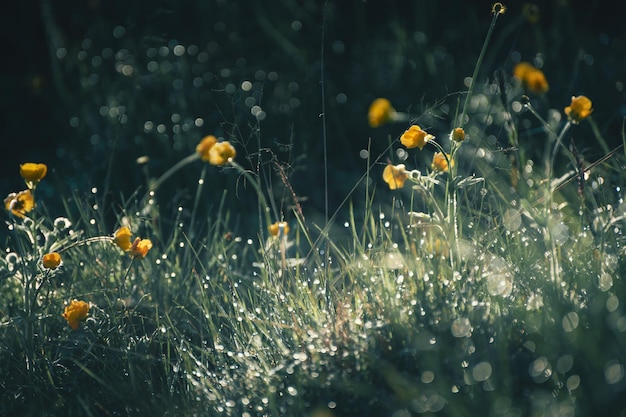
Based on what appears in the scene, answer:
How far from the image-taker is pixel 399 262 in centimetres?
205

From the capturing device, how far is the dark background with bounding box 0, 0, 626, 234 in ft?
11.8

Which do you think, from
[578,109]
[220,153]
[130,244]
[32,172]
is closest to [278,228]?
[220,153]

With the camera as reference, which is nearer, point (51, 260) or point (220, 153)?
point (51, 260)

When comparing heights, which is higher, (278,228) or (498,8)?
(498,8)

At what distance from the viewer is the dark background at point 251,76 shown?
3607 mm

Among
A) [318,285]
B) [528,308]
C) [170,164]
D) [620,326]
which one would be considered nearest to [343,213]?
[170,164]

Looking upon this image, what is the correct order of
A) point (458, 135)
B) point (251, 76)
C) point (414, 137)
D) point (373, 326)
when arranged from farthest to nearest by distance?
point (251, 76) < point (414, 137) < point (458, 135) < point (373, 326)

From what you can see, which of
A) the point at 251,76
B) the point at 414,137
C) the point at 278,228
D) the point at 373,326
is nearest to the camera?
the point at 373,326

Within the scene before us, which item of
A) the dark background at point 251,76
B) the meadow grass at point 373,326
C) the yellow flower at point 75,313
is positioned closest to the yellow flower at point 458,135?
the meadow grass at point 373,326

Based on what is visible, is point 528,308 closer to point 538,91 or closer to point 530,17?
point 538,91

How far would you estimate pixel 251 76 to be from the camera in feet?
14.8

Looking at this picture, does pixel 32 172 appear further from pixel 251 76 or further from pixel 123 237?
pixel 251 76

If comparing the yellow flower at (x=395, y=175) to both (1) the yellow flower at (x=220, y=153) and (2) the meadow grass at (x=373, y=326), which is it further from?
(1) the yellow flower at (x=220, y=153)

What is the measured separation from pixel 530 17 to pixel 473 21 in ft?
2.93
